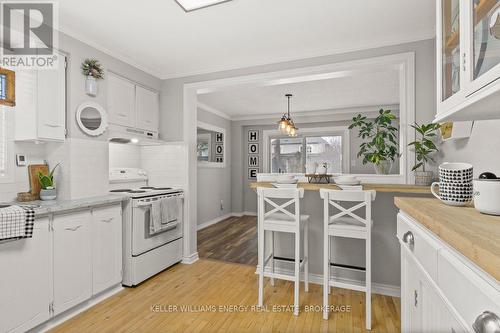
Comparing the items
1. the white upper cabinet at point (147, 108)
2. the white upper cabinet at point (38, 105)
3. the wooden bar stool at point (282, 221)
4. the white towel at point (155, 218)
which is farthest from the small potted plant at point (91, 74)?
the wooden bar stool at point (282, 221)

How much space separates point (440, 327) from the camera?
85cm

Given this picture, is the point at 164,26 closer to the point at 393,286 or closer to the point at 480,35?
the point at 480,35

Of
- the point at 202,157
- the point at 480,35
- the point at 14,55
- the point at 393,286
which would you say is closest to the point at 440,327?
the point at 480,35

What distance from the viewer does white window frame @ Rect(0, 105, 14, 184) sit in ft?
7.23

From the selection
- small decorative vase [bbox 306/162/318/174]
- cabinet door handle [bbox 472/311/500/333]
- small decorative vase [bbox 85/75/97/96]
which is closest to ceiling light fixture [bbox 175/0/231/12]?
small decorative vase [bbox 85/75/97/96]

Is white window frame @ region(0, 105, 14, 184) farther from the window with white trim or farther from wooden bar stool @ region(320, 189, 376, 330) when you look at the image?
the window with white trim

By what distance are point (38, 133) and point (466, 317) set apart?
9.28ft

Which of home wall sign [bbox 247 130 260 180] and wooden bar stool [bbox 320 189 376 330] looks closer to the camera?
wooden bar stool [bbox 320 189 376 330]

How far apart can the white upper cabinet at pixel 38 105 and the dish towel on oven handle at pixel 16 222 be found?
76 centimetres

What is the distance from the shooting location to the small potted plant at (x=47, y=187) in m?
2.31

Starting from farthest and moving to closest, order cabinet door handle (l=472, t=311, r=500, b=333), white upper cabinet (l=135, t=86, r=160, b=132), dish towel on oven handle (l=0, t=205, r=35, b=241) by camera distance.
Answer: white upper cabinet (l=135, t=86, r=160, b=132), dish towel on oven handle (l=0, t=205, r=35, b=241), cabinet door handle (l=472, t=311, r=500, b=333)

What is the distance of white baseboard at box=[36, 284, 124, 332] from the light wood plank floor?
5 cm

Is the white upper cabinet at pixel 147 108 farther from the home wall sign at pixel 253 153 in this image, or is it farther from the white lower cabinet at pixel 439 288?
the home wall sign at pixel 253 153

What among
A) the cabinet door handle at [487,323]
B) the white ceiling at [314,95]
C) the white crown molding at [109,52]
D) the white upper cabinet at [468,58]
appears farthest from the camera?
the white ceiling at [314,95]
